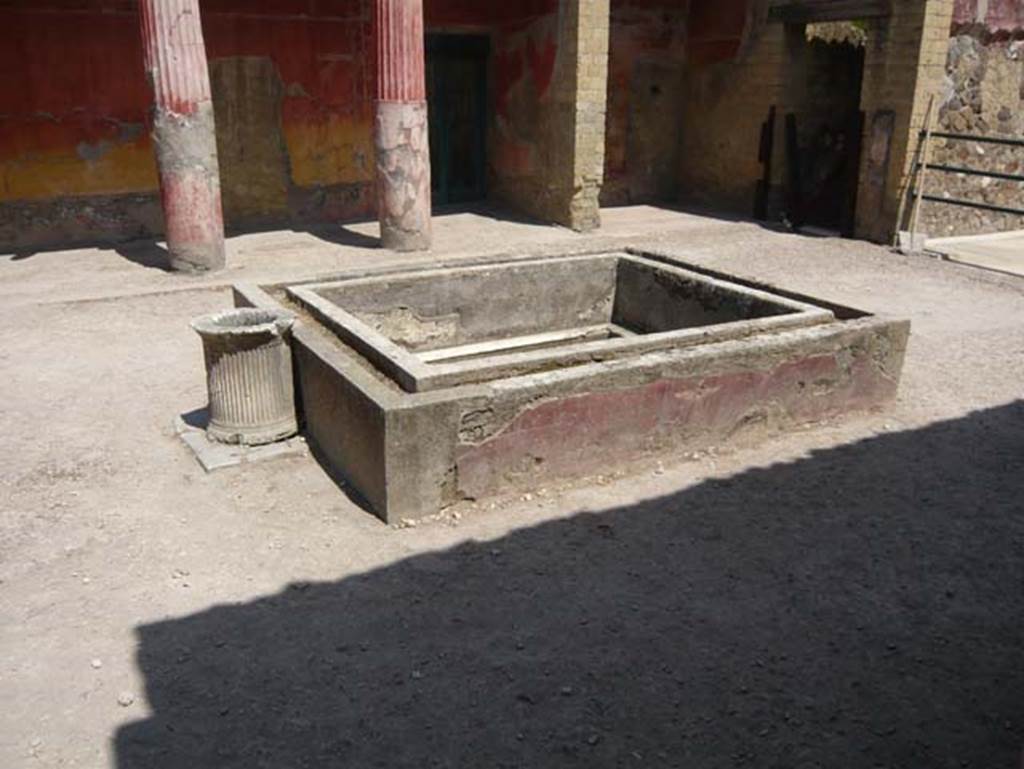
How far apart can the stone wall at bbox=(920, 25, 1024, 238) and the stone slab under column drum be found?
6344mm

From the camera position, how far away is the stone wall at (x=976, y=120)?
38.0 feet

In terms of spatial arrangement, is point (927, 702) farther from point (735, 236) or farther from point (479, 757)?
point (735, 236)

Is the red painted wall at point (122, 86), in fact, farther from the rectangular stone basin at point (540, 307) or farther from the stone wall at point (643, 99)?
the rectangular stone basin at point (540, 307)

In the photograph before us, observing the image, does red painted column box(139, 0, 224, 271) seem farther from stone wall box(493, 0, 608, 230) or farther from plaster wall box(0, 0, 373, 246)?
stone wall box(493, 0, 608, 230)

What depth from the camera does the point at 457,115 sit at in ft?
45.0

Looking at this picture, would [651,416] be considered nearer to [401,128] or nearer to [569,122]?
[401,128]

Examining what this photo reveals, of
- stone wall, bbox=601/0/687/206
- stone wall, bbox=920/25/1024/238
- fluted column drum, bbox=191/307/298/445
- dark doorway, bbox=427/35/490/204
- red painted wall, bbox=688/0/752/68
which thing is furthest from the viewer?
stone wall, bbox=601/0/687/206

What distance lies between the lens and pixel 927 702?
125 inches

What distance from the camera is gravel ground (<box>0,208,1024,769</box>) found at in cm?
300

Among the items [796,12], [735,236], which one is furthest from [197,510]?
[796,12]

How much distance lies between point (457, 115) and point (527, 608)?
36.7ft

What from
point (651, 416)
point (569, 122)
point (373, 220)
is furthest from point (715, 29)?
point (651, 416)

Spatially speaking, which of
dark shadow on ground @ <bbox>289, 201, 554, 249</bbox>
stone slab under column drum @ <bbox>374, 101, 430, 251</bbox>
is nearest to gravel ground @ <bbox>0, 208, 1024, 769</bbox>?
stone slab under column drum @ <bbox>374, 101, 430, 251</bbox>

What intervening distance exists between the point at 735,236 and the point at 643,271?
551 cm
